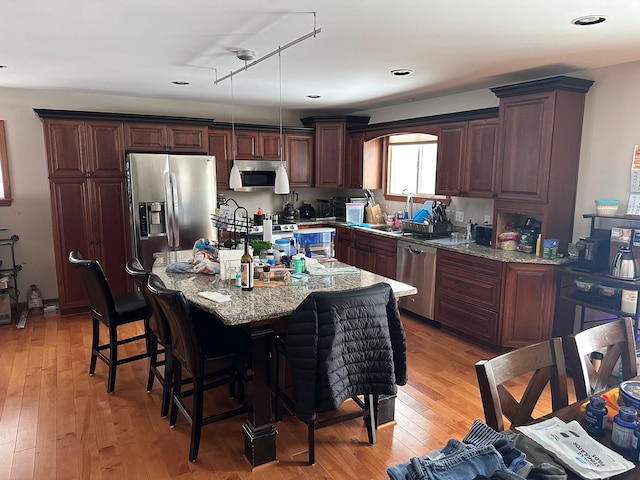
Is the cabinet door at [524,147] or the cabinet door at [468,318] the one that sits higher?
the cabinet door at [524,147]

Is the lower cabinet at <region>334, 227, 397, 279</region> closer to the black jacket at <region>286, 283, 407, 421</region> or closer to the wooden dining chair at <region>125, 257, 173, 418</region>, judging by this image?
the black jacket at <region>286, 283, 407, 421</region>

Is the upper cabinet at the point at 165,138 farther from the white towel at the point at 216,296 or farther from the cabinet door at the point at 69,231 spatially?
the white towel at the point at 216,296

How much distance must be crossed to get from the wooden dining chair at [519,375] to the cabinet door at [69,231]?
14.9 ft

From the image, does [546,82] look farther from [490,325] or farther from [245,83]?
[245,83]

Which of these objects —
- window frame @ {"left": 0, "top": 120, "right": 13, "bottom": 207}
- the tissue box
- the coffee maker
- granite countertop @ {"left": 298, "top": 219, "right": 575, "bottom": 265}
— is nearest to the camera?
the tissue box

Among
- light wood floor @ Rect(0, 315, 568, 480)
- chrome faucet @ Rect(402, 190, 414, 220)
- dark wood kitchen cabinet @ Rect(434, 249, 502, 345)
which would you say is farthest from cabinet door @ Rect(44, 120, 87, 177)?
dark wood kitchen cabinet @ Rect(434, 249, 502, 345)

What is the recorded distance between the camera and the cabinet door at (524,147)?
3.60 meters

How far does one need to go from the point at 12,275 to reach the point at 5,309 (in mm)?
456

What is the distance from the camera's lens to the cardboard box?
450cm

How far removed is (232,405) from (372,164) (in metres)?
3.89

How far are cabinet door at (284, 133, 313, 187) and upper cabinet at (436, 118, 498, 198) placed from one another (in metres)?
2.04

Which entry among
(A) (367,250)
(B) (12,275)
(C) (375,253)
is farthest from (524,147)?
(B) (12,275)

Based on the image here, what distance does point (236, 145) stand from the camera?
556cm

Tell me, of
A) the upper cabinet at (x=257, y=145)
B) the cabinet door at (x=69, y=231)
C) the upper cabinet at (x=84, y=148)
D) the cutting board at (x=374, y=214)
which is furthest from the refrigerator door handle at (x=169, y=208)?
the cutting board at (x=374, y=214)
